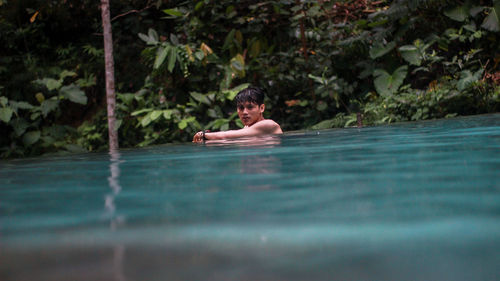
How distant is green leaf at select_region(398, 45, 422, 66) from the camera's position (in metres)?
7.13

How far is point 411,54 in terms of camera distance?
7.18 metres

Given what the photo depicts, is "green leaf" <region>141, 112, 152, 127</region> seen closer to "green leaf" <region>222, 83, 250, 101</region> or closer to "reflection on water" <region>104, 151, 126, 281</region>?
"green leaf" <region>222, 83, 250, 101</region>

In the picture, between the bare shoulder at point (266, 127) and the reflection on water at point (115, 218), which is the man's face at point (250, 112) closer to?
the bare shoulder at point (266, 127)

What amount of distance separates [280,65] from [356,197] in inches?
294

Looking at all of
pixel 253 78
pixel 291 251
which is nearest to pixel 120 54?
pixel 253 78

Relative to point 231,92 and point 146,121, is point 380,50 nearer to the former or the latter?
point 231,92

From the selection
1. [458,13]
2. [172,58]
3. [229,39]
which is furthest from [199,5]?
[458,13]

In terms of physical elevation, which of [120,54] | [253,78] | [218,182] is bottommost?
[218,182]

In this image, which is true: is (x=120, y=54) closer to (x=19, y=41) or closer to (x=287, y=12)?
(x=19, y=41)

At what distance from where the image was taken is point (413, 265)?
49cm

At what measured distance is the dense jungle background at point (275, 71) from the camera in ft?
23.1

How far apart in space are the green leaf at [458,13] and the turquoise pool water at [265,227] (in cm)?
650

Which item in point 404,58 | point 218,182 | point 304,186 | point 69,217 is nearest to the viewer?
point 69,217

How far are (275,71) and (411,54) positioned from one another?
2204 millimetres
